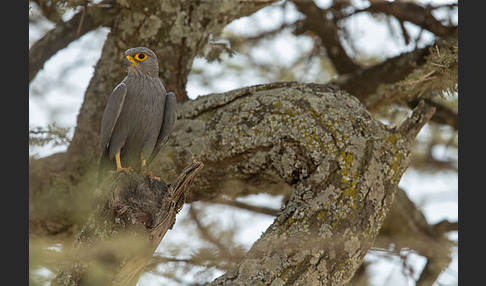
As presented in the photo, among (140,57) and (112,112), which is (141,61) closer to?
(140,57)

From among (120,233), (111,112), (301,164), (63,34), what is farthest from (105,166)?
(63,34)

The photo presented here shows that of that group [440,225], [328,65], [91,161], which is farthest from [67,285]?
[328,65]

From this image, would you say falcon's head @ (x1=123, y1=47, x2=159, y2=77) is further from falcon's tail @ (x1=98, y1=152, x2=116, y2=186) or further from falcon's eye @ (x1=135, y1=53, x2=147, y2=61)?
falcon's tail @ (x1=98, y1=152, x2=116, y2=186)

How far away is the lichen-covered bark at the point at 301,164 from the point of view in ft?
10.9

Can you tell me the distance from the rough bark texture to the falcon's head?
1.09 m

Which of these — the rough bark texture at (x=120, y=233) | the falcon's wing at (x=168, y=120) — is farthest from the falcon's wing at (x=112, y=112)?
the rough bark texture at (x=120, y=233)

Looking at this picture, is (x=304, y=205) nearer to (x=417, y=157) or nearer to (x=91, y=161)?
(x=91, y=161)

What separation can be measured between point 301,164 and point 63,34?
2.49 m

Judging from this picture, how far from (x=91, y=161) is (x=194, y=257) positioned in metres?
1.44

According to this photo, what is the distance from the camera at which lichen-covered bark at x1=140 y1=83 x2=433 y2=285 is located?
3311 millimetres

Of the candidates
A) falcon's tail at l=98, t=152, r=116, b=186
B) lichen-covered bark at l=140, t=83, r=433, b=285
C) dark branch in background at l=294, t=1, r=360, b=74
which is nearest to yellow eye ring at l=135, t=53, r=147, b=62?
lichen-covered bark at l=140, t=83, r=433, b=285

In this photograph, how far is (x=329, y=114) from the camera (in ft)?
12.4

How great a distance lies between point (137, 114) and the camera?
371 cm

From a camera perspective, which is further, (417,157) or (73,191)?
(417,157)
